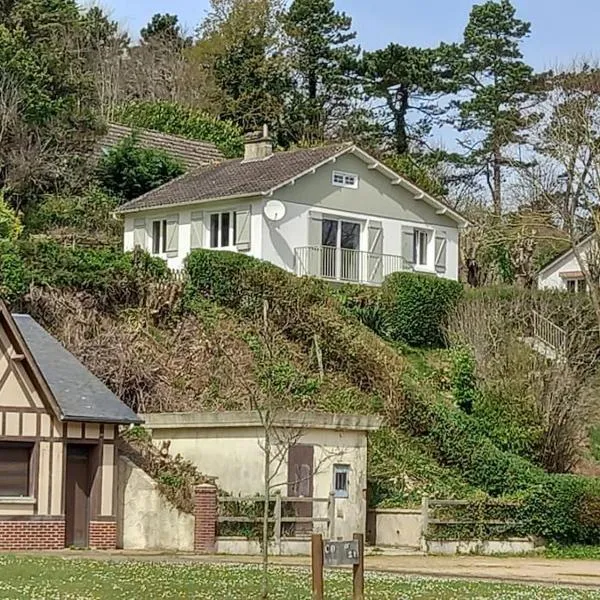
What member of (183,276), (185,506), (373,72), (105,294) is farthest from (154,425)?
(373,72)

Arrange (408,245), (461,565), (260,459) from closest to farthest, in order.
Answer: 1. (461,565)
2. (260,459)
3. (408,245)

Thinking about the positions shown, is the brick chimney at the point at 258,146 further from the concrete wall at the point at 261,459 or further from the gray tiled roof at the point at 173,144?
the concrete wall at the point at 261,459

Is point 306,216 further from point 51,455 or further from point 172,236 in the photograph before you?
point 51,455

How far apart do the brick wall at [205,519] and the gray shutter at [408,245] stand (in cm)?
2448

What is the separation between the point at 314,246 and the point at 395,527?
17.5 m

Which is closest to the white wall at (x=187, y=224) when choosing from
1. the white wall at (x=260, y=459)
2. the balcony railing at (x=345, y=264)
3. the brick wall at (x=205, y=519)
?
the balcony railing at (x=345, y=264)

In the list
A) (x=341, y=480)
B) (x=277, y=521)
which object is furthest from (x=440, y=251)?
(x=277, y=521)

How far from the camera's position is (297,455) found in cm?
3316

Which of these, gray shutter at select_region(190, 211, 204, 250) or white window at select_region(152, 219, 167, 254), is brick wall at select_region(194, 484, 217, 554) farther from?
white window at select_region(152, 219, 167, 254)

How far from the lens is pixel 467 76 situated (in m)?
78.7

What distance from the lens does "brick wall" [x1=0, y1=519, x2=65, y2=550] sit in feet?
101

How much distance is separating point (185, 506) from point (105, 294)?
11896 mm

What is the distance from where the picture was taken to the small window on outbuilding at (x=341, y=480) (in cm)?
3372

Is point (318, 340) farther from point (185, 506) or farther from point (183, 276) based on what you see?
point (185, 506)
